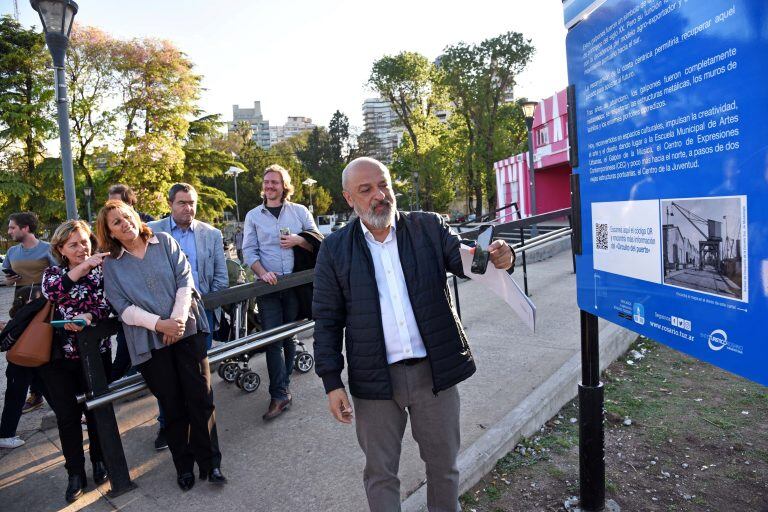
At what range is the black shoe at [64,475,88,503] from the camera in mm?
2953

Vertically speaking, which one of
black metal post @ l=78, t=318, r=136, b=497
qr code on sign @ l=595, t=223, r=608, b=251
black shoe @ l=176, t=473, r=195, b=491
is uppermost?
qr code on sign @ l=595, t=223, r=608, b=251

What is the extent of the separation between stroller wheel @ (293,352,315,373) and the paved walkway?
0.09 metres

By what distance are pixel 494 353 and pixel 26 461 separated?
12.3 ft

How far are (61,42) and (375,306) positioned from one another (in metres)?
6.06

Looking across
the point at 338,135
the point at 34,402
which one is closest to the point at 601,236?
the point at 34,402

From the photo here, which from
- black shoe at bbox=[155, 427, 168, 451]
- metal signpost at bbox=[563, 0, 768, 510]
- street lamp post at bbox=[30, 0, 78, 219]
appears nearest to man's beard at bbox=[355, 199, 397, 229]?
metal signpost at bbox=[563, 0, 768, 510]

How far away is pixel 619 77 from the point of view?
2041 millimetres

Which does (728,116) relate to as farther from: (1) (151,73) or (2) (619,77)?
(1) (151,73)

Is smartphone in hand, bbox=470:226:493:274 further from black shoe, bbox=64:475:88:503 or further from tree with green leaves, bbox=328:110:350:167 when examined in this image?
tree with green leaves, bbox=328:110:350:167

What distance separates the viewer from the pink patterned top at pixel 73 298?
3.13 m

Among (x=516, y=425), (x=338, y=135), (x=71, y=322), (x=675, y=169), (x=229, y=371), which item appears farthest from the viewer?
(x=338, y=135)

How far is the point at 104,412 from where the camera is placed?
2.96 metres

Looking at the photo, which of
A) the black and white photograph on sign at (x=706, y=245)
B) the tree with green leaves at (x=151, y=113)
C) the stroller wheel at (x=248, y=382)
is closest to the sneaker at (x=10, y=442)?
the stroller wheel at (x=248, y=382)

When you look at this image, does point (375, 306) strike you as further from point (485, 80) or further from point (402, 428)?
point (485, 80)
